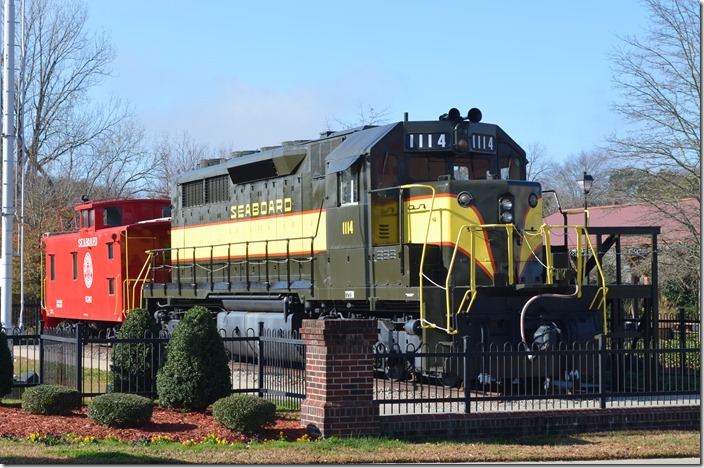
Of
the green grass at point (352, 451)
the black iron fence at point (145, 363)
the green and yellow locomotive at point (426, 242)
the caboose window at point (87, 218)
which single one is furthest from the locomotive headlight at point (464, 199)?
the caboose window at point (87, 218)

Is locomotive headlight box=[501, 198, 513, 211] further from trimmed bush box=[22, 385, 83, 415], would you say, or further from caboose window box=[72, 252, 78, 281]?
caboose window box=[72, 252, 78, 281]

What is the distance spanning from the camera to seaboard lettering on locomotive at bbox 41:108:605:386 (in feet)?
52.8

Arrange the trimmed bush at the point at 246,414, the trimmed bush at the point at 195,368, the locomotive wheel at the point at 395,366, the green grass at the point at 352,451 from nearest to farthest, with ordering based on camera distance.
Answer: the green grass at the point at 352,451 → the trimmed bush at the point at 246,414 → the trimmed bush at the point at 195,368 → the locomotive wheel at the point at 395,366

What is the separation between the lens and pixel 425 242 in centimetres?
1595

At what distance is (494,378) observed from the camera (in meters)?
15.5

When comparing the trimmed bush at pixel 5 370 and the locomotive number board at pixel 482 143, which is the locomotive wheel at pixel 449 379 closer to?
the locomotive number board at pixel 482 143

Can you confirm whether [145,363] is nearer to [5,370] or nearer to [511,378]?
[5,370]

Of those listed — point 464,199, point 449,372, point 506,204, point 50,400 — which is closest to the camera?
point 50,400

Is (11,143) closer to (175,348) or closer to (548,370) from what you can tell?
(175,348)

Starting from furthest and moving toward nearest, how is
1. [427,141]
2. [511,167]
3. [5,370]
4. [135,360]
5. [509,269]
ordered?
[511,167] < [427,141] < [135,360] < [509,269] < [5,370]

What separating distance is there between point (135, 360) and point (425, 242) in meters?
5.28

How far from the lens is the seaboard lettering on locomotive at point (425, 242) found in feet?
52.8

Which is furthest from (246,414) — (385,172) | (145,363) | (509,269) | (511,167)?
(511,167)

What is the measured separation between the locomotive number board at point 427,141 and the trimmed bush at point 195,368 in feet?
15.9
